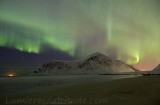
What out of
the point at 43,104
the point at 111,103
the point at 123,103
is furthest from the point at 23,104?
the point at 123,103

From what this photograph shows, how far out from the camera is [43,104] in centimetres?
1238

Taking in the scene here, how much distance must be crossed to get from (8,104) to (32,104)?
1.92 metres

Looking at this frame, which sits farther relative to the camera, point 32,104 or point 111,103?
point 32,104

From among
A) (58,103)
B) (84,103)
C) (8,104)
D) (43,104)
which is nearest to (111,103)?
(84,103)

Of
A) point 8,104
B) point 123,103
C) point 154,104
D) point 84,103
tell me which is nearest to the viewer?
point 154,104

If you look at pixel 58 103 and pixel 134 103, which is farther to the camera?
pixel 58 103

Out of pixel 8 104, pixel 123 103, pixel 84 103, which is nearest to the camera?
pixel 123 103

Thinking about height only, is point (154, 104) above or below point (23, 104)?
above

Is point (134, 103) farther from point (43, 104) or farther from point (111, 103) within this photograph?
point (43, 104)

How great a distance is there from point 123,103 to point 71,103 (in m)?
3.51

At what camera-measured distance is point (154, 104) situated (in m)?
10.6

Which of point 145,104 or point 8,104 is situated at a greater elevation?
point 145,104

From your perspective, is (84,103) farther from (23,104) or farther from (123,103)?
(23,104)

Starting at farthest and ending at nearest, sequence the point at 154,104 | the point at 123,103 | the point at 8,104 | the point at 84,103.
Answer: the point at 8,104
the point at 84,103
the point at 123,103
the point at 154,104
